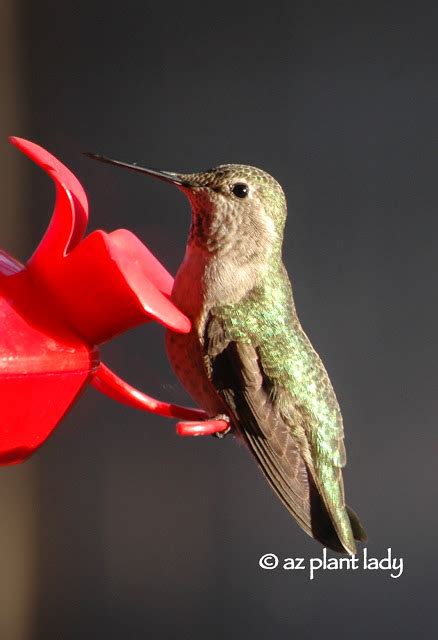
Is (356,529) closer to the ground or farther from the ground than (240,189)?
closer to the ground

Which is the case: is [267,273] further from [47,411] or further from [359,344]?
[359,344]

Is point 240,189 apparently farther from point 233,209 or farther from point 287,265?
point 287,265

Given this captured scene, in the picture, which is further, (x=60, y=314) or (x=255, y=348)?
(x=255, y=348)

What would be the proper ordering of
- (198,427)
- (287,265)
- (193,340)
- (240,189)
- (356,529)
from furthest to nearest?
(287,265), (356,529), (240,189), (193,340), (198,427)

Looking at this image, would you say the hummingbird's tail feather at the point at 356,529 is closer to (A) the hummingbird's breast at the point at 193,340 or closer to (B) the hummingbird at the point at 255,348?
(B) the hummingbird at the point at 255,348

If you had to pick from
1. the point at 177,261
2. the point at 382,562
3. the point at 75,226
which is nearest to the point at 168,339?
the point at 75,226

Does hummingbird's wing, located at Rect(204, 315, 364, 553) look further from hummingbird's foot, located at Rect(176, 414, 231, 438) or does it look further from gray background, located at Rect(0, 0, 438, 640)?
gray background, located at Rect(0, 0, 438, 640)

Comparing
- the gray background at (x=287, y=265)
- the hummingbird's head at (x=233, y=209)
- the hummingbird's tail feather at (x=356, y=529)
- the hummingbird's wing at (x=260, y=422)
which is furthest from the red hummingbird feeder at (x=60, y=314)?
the gray background at (x=287, y=265)

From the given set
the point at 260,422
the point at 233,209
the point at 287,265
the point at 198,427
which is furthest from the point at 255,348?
the point at 287,265
